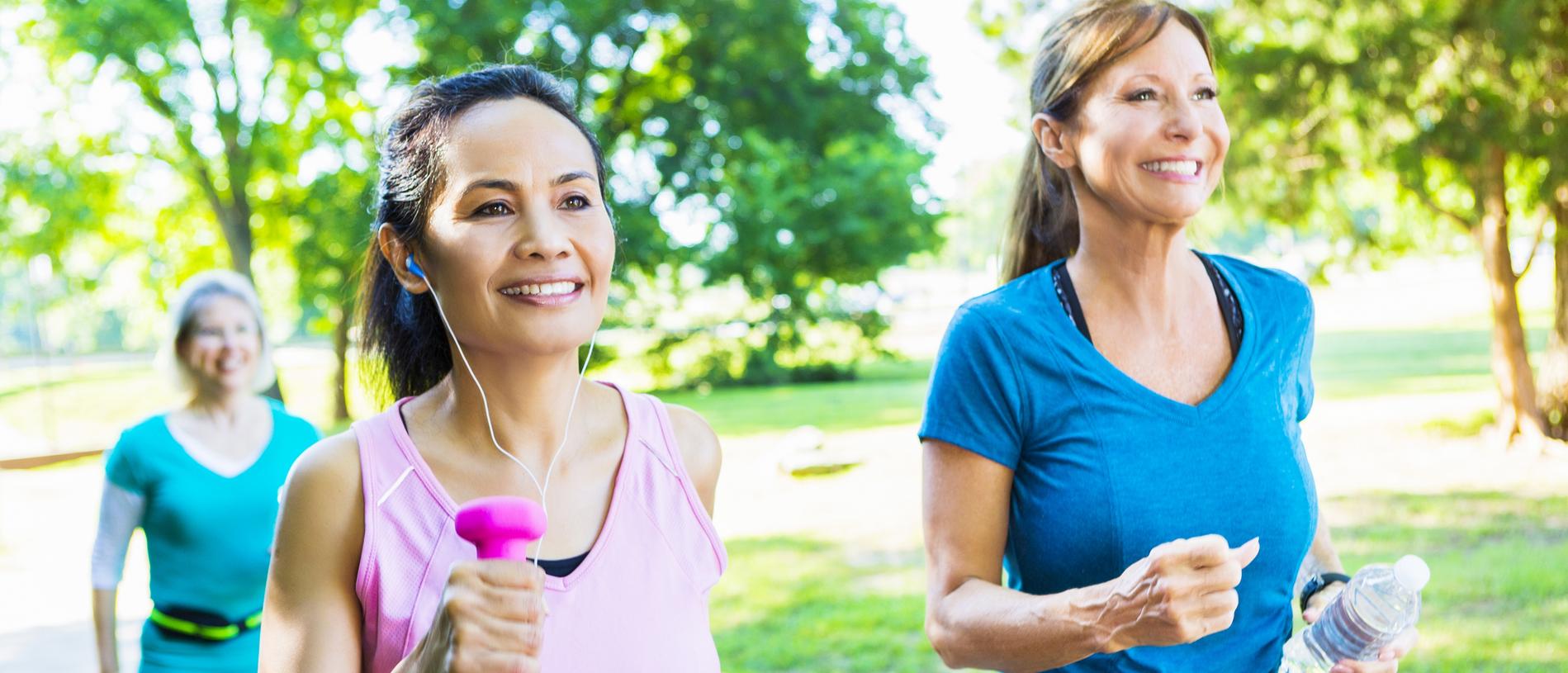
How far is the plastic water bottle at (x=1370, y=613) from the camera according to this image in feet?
6.44

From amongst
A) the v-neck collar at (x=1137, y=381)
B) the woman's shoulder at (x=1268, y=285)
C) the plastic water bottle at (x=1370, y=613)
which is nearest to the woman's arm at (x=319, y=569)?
the v-neck collar at (x=1137, y=381)

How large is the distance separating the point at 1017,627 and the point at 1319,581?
0.77 m

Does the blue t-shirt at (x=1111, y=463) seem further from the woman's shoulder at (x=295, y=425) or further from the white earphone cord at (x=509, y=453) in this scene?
the woman's shoulder at (x=295, y=425)

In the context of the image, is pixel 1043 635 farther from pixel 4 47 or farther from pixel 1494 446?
pixel 4 47

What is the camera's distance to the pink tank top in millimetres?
1779

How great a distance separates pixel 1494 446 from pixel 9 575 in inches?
504

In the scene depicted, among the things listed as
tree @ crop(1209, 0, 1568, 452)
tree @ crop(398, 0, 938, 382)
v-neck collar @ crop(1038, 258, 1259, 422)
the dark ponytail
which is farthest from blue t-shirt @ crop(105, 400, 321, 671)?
tree @ crop(398, 0, 938, 382)

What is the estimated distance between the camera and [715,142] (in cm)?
2497

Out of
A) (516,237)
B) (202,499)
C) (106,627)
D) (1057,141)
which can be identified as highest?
(1057,141)

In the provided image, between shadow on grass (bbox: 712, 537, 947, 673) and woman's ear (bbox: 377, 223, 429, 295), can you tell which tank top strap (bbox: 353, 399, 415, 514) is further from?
shadow on grass (bbox: 712, 537, 947, 673)

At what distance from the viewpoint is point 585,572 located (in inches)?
73.2

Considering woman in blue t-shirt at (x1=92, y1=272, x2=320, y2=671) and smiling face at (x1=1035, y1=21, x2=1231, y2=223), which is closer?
smiling face at (x1=1035, y1=21, x2=1231, y2=223)

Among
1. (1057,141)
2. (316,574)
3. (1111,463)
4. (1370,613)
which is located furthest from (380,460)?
(1370,613)

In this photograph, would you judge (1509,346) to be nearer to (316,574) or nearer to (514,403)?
(514,403)
